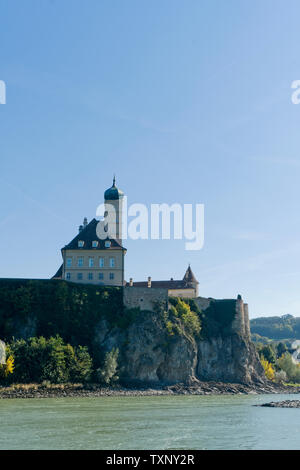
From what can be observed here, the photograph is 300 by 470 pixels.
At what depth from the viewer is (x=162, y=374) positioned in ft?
204

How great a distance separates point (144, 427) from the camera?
1110 inches

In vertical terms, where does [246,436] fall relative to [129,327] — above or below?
below

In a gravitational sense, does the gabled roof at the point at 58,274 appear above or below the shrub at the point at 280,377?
above

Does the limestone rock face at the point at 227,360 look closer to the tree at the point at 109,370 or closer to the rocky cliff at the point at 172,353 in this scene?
the rocky cliff at the point at 172,353

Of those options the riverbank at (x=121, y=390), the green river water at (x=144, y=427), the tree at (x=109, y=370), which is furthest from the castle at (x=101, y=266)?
the green river water at (x=144, y=427)

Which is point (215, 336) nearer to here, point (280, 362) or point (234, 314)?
point (234, 314)

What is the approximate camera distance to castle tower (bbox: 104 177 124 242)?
71.2m

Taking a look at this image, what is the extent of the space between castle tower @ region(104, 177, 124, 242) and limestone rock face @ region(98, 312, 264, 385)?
13.2 metres

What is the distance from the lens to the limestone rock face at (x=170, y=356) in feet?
198

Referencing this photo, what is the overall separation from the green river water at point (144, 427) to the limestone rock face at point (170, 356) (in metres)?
19.4

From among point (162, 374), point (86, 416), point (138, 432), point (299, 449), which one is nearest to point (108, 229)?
point (162, 374)

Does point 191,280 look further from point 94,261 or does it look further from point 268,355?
point 268,355

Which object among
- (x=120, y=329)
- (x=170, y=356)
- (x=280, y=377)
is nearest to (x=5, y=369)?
(x=120, y=329)
